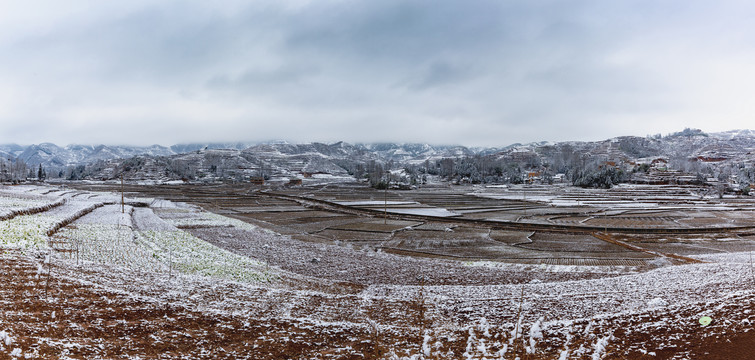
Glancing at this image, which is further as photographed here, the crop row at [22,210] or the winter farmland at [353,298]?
the crop row at [22,210]

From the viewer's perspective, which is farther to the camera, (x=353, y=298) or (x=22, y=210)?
(x=22, y=210)

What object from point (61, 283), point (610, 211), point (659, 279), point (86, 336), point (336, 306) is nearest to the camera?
point (86, 336)

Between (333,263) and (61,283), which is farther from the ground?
(61,283)

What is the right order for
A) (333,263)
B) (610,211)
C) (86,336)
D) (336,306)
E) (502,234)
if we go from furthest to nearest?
1. (610,211)
2. (502,234)
3. (333,263)
4. (336,306)
5. (86,336)

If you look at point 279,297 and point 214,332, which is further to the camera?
point 279,297

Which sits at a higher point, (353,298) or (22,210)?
(22,210)

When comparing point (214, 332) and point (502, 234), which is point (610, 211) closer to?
point (502, 234)

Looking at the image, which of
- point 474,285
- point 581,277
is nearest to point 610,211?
point 581,277

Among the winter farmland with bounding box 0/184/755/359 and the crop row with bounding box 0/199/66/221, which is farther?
the crop row with bounding box 0/199/66/221

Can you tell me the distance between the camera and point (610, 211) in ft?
221

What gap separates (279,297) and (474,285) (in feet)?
36.0

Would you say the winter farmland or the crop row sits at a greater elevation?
the crop row

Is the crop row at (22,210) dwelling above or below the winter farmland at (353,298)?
above

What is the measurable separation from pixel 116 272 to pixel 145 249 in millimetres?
8247
